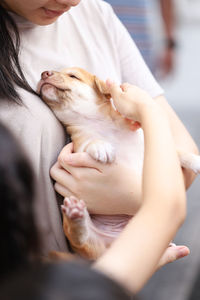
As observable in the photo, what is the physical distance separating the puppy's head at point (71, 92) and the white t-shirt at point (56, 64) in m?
0.03

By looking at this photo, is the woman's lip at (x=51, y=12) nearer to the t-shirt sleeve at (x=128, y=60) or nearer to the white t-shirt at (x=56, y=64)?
the white t-shirt at (x=56, y=64)

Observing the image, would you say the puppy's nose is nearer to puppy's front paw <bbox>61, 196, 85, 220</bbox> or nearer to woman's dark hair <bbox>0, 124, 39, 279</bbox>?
puppy's front paw <bbox>61, 196, 85, 220</bbox>

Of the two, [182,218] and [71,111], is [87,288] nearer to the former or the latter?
[182,218]

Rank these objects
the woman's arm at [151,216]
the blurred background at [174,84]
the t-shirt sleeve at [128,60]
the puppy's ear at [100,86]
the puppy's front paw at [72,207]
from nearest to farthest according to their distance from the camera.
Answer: the woman's arm at [151,216] < the puppy's front paw at [72,207] < the puppy's ear at [100,86] < the t-shirt sleeve at [128,60] < the blurred background at [174,84]

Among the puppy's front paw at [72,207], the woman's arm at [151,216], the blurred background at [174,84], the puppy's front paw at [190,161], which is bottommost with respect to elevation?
the blurred background at [174,84]

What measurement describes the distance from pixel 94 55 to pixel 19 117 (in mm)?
309

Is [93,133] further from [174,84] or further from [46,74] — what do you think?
[174,84]

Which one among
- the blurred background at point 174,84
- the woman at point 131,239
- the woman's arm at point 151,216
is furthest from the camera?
the blurred background at point 174,84

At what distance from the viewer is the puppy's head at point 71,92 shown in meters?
1.27

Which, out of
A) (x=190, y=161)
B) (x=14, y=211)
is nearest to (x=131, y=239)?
(x=14, y=211)

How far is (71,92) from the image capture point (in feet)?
4.46

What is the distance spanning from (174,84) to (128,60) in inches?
172

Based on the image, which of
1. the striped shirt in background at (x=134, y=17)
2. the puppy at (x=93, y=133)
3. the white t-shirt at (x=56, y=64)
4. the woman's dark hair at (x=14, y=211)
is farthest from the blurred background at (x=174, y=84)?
the woman's dark hair at (x=14, y=211)

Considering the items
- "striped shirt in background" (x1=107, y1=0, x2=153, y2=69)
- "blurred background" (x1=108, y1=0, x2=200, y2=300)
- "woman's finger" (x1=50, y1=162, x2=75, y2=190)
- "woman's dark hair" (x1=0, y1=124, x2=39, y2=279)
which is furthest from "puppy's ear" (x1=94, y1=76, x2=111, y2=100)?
"striped shirt in background" (x1=107, y1=0, x2=153, y2=69)
